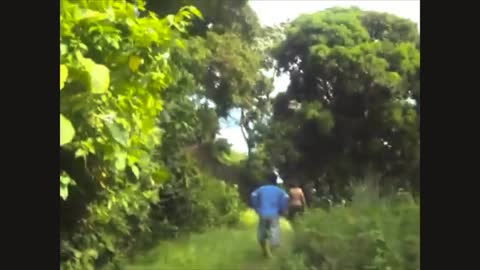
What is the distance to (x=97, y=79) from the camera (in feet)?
5.21

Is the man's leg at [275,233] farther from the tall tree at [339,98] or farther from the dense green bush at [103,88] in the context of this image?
the tall tree at [339,98]

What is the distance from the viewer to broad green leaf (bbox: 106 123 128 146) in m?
1.88

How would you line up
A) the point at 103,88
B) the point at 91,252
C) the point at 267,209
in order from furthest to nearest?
the point at 267,209 < the point at 91,252 < the point at 103,88

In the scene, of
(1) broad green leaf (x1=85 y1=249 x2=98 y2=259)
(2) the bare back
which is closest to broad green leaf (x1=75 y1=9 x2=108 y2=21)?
(1) broad green leaf (x1=85 y1=249 x2=98 y2=259)

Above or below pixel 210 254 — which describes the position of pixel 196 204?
above

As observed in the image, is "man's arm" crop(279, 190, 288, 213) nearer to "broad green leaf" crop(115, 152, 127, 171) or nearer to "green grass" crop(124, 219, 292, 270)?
"green grass" crop(124, 219, 292, 270)

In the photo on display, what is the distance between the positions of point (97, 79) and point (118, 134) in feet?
1.11

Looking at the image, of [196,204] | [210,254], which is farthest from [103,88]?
[196,204]

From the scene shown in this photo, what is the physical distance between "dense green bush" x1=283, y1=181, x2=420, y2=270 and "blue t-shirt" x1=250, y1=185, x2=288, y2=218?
3.69ft

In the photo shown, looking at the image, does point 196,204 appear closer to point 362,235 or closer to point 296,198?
point 296,198
